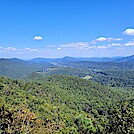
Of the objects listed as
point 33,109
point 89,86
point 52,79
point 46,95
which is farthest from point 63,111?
point 52,79

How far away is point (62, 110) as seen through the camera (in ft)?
298

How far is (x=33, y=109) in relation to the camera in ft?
263

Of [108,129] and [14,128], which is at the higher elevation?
[14,128]

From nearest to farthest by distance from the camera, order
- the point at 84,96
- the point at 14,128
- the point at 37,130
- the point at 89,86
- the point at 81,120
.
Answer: the point at 14,128
the point at 37,130
the point at 81,120
the point at 84,96
the point at 89,86

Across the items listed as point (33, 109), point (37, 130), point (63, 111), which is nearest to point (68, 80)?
point (63, 111)

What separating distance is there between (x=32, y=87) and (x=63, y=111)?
88.0 feet

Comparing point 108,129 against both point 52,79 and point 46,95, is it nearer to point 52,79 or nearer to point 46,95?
point 46,95

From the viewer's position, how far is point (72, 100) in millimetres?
114438

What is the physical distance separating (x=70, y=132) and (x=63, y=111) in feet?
97.2

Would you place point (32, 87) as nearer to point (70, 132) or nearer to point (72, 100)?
point (72, 100)

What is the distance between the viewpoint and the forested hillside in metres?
37.7

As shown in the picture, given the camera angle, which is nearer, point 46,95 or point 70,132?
point 70,132

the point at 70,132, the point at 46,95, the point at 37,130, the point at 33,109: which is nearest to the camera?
the point at 37,130

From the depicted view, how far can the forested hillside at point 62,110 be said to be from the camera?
124ft
